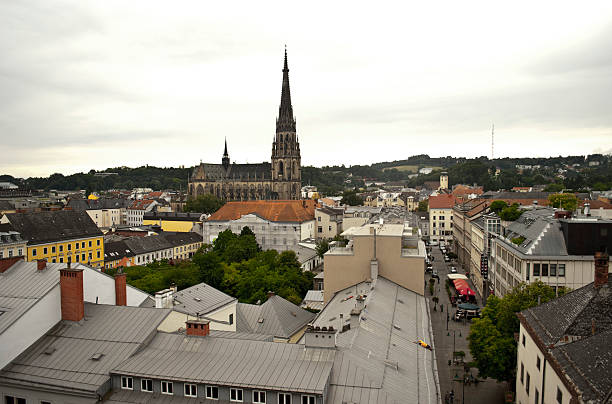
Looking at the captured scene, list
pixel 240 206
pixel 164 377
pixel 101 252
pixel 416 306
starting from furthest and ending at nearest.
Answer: pixel 240 206 → pixel 101 252 → pixel 416 306 → pixel 164 377

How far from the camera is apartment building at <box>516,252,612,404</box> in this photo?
58.4 ft

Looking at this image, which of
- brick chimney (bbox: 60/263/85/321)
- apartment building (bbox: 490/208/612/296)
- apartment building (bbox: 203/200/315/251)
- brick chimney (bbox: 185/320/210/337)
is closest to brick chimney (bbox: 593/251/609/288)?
apartment building (bbox: 490/208/612/296)

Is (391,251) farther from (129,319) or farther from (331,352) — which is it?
(129,319)

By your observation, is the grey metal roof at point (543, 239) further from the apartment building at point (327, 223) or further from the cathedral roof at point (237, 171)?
the cathedral roof at point (237, 171)

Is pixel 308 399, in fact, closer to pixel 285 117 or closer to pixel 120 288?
pixel 120 288

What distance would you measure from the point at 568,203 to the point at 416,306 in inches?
1554

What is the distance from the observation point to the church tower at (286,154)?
162750mm

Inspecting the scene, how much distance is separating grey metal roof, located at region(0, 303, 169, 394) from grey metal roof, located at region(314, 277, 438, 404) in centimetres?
949

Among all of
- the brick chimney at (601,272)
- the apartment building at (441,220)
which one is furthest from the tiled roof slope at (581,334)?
the apartment building at (441,220)

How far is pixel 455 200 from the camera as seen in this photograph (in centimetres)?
12138

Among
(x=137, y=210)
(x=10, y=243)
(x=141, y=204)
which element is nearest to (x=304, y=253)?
(x=10, y=243)

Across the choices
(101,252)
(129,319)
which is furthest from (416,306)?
(101,252)

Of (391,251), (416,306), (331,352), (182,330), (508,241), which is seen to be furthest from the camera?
(508,241)

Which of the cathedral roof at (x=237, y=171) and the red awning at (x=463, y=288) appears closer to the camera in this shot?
the red awning at (x=463, y=288)
